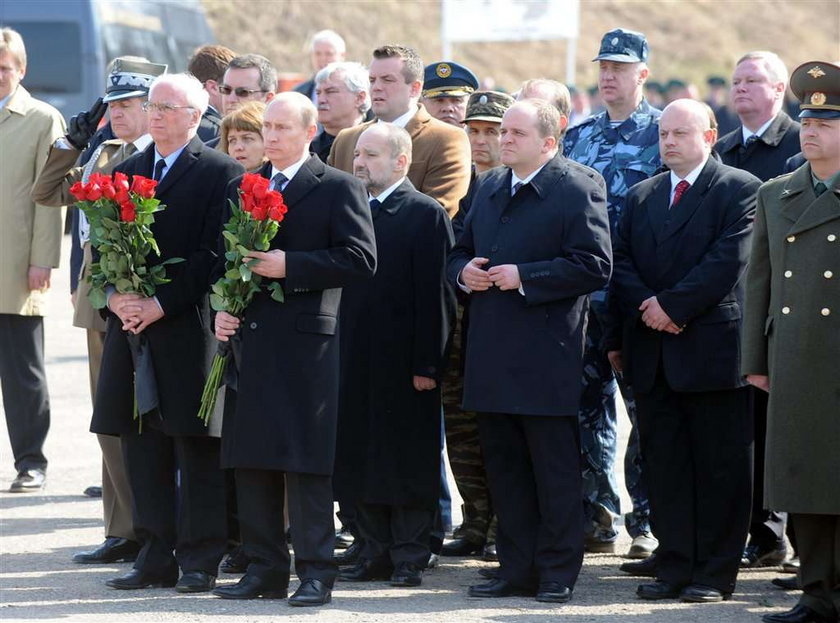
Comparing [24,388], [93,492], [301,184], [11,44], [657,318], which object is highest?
[11,44]

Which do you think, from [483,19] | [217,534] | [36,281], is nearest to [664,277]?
[217,534]

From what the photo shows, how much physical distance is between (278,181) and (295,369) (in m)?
0.81

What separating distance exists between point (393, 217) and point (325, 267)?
2.62 ft

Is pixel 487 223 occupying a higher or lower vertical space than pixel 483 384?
higher

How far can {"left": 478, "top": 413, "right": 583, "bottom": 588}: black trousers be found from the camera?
6867 mm

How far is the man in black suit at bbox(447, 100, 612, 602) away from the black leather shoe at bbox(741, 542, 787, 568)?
1.17 m

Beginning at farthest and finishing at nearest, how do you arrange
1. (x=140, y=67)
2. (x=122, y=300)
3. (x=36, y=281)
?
1. (x=36, y=281)
2. (x=140, y=67)
3. (x=122, y=300)

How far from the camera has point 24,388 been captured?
31.4 ft

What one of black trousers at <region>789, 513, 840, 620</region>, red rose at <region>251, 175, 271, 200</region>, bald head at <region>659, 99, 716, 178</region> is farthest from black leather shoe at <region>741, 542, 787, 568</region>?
red rose at <region>251, 175, 271, 200</region>

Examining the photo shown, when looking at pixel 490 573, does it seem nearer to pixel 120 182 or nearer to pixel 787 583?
pixel 787 583

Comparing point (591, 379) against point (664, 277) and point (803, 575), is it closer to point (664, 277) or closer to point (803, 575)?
point (664, 277)

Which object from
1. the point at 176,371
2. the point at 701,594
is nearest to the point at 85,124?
the point at 176,371

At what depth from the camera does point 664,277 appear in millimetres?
7121

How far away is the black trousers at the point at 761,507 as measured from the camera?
24.8 ft
